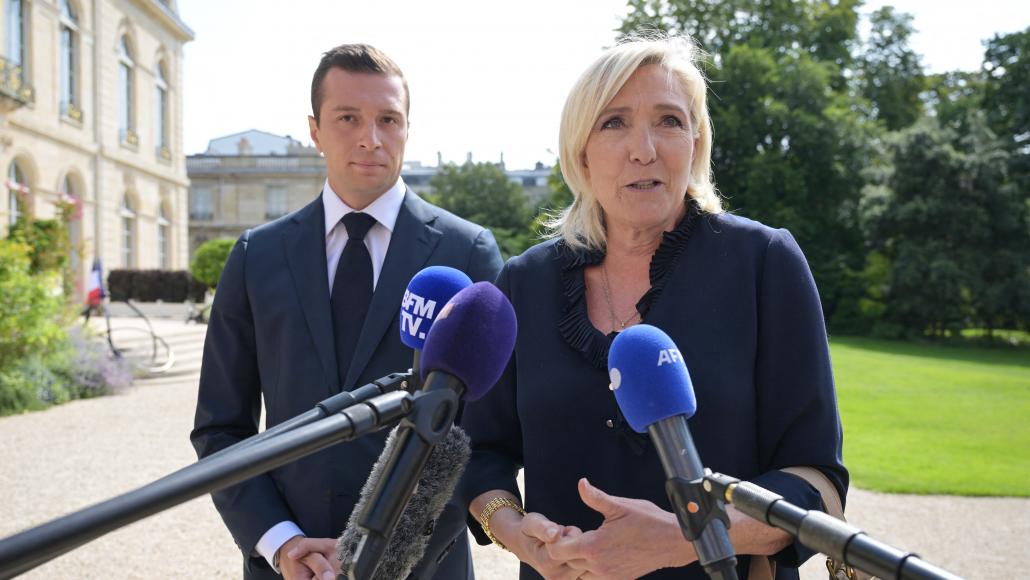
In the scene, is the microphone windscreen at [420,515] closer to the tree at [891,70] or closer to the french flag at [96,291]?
the french flag at [96,291]

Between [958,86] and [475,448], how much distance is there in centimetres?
4761

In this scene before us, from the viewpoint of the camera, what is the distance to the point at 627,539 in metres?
1.64

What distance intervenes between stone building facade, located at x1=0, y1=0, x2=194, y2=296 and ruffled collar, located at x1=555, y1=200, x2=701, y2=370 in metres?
20.1

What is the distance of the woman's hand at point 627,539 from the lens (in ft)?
5.38

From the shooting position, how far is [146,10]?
3284cm

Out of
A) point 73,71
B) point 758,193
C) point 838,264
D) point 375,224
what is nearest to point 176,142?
point 73,71

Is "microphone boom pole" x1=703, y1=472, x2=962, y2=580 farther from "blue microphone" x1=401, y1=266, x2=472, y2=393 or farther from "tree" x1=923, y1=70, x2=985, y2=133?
"tree" x1=923, y1=70, x2=985, y2=133

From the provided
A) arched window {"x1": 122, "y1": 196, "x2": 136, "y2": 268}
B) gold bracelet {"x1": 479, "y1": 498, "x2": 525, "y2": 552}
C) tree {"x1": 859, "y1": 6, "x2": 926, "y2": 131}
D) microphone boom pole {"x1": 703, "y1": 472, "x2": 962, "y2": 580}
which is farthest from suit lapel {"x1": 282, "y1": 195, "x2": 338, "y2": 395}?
tree {"x1": 859, "y1": 6, "x2": 926, "y2": 131}

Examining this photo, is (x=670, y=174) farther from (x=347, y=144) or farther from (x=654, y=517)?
(x=347, y=144)

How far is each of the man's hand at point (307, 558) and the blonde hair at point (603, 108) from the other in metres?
1.10

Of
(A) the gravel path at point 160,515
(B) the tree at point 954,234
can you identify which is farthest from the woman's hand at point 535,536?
(B) the tree at point 954,234

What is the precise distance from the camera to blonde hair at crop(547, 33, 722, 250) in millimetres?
2061

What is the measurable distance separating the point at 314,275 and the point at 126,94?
3462 cm

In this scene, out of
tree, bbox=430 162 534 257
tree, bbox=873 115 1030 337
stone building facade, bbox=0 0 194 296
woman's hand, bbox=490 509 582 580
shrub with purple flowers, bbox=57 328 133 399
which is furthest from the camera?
tree, bbox=430 162 534 257
